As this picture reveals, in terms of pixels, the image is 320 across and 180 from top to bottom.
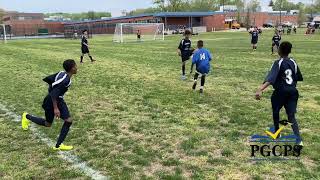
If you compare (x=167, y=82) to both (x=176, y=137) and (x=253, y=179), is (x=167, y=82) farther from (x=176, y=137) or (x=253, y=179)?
(x=253, y=179)

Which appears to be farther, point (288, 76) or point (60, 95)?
point (60, 95)

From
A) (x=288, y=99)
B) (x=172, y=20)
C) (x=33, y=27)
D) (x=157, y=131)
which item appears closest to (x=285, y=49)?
(x=288, y=99)

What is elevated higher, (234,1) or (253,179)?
(234,1)

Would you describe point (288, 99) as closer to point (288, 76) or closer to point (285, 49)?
point (288, 76)

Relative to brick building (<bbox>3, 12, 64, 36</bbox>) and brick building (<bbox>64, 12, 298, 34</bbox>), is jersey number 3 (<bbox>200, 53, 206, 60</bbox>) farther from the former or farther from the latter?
brick building (<bbox>3, 12, 64, 36</bbox>)

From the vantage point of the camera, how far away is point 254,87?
13.6 m

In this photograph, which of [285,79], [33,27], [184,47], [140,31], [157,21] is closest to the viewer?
[285,79]

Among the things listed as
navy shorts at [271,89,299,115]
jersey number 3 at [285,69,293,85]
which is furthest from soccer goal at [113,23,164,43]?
jersey number 3 at [285,69,293,85]

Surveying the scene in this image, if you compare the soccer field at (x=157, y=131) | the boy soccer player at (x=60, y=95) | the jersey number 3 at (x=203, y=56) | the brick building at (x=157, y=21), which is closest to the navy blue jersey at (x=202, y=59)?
the jersey number 3 at (x=203, y=56)

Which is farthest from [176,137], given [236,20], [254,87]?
[236,20]

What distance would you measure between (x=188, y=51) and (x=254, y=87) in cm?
351

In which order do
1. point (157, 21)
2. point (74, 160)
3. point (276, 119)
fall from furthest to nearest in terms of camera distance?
point (157, 21)
point (276, 119)
point (74, 160)

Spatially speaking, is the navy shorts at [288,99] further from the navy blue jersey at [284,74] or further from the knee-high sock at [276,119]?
the knee-high sock at [276,119]

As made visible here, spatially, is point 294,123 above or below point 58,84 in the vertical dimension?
below
